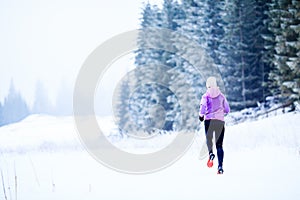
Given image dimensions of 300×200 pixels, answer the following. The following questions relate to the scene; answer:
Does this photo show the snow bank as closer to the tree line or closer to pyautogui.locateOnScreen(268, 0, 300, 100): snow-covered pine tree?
pyautogui.locateOnScreen(268, 0, 300, 100): snow-covered pine tree

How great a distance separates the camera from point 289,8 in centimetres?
1377

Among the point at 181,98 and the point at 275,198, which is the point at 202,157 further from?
the point at 181,98

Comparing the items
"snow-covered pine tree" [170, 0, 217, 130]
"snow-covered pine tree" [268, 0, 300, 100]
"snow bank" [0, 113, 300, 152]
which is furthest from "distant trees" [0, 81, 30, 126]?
"snow-covered pine tree" [268, 0, 300, 100]

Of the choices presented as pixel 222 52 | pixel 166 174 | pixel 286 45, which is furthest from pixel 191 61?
pixel 166 174

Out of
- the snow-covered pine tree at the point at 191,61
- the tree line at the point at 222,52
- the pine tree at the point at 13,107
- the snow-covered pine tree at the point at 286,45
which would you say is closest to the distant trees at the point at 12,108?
the pine tree at the point at 13,107

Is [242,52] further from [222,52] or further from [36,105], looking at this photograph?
[36,105]

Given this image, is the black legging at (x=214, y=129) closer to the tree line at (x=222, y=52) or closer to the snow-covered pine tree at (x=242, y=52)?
the tree line at (x=222, y=52)

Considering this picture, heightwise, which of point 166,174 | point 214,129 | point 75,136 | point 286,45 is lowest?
point 166,174

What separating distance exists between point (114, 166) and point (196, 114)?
8592mm

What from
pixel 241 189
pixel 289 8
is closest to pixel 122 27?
pixel 289 8

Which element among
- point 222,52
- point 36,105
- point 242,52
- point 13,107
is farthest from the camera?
point 222,52

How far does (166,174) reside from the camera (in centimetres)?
799

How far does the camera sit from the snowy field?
6.61 metres

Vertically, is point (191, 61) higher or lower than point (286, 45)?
lower
